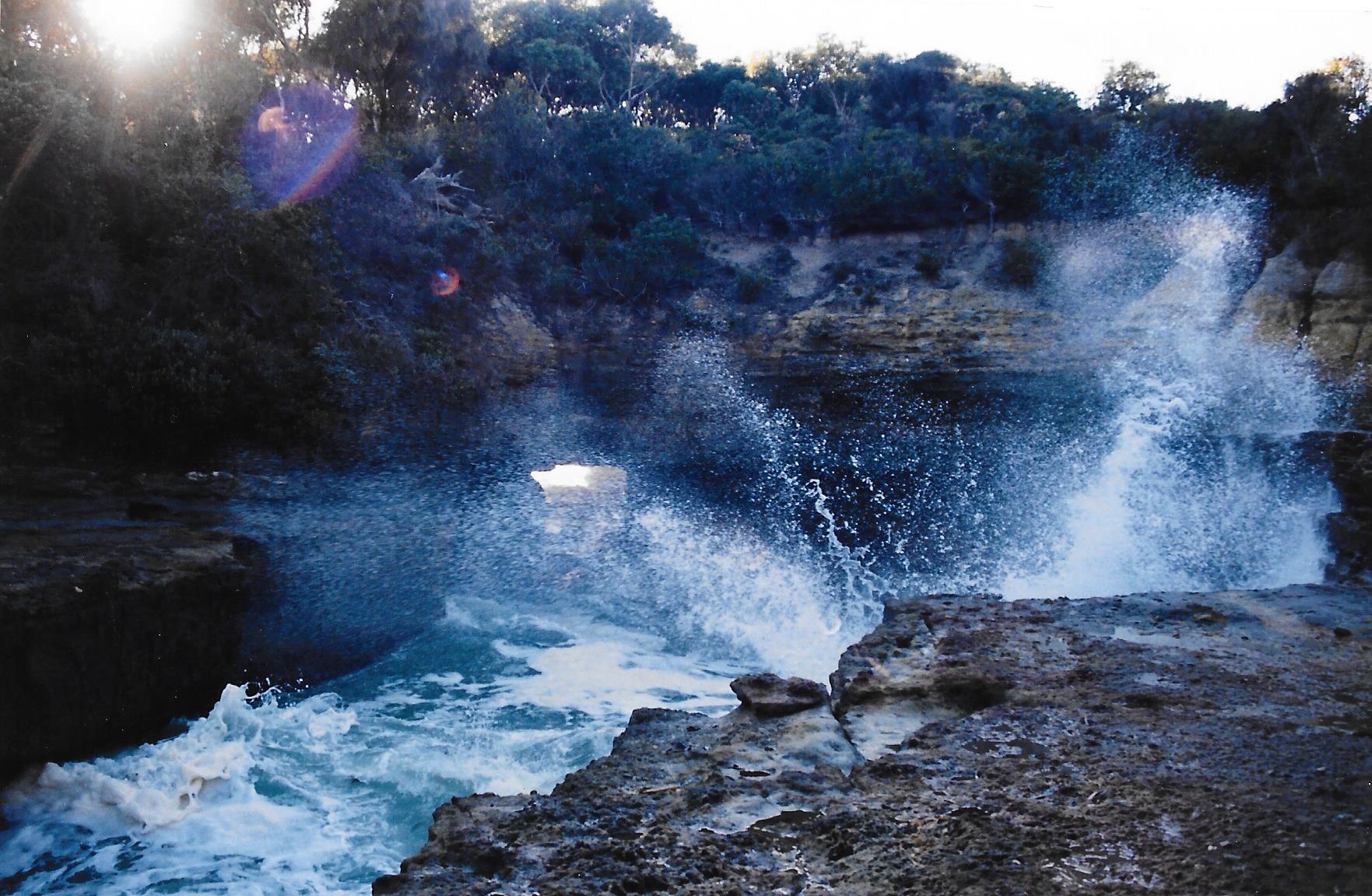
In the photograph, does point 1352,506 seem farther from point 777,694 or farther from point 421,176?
point 421,176

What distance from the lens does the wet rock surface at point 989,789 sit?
3195mm

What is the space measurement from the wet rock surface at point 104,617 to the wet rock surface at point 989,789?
505 cm

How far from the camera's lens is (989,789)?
3768mm

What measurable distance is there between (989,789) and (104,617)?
7287 millimetres

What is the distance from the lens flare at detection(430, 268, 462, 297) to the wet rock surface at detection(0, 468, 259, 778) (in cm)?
1254

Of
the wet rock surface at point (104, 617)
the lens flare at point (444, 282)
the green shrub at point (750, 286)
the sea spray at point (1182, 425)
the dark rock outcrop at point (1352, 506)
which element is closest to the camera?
the wet rock surface at point (104, 617)

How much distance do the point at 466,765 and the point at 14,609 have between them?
11.9 ft

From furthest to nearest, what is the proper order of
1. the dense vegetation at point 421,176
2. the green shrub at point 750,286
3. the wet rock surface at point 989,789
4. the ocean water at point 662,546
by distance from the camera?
the green shrub at point 750,286
the dense vegetation at point 421,176
the ocean water at point 662,546
the wet rock surface at point 989,789

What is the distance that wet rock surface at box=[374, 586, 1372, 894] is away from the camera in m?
3.20

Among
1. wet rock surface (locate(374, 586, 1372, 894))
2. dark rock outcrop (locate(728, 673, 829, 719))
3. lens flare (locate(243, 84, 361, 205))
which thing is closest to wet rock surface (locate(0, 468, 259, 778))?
wet rock surface (locate(374, 586, 1372, 894))

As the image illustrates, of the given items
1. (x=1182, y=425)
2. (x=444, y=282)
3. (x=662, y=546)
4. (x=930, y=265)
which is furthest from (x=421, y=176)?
(x=1182, y=425)

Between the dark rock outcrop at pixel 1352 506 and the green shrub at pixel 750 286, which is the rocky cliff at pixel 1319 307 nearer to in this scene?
the dark rock outcrop at pixel 1352 506

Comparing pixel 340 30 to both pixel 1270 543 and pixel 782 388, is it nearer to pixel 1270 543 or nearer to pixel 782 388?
pixel 782 388

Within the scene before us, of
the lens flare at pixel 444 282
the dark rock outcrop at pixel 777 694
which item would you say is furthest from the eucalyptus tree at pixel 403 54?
the dark rock outcrop at pixel 777 694
